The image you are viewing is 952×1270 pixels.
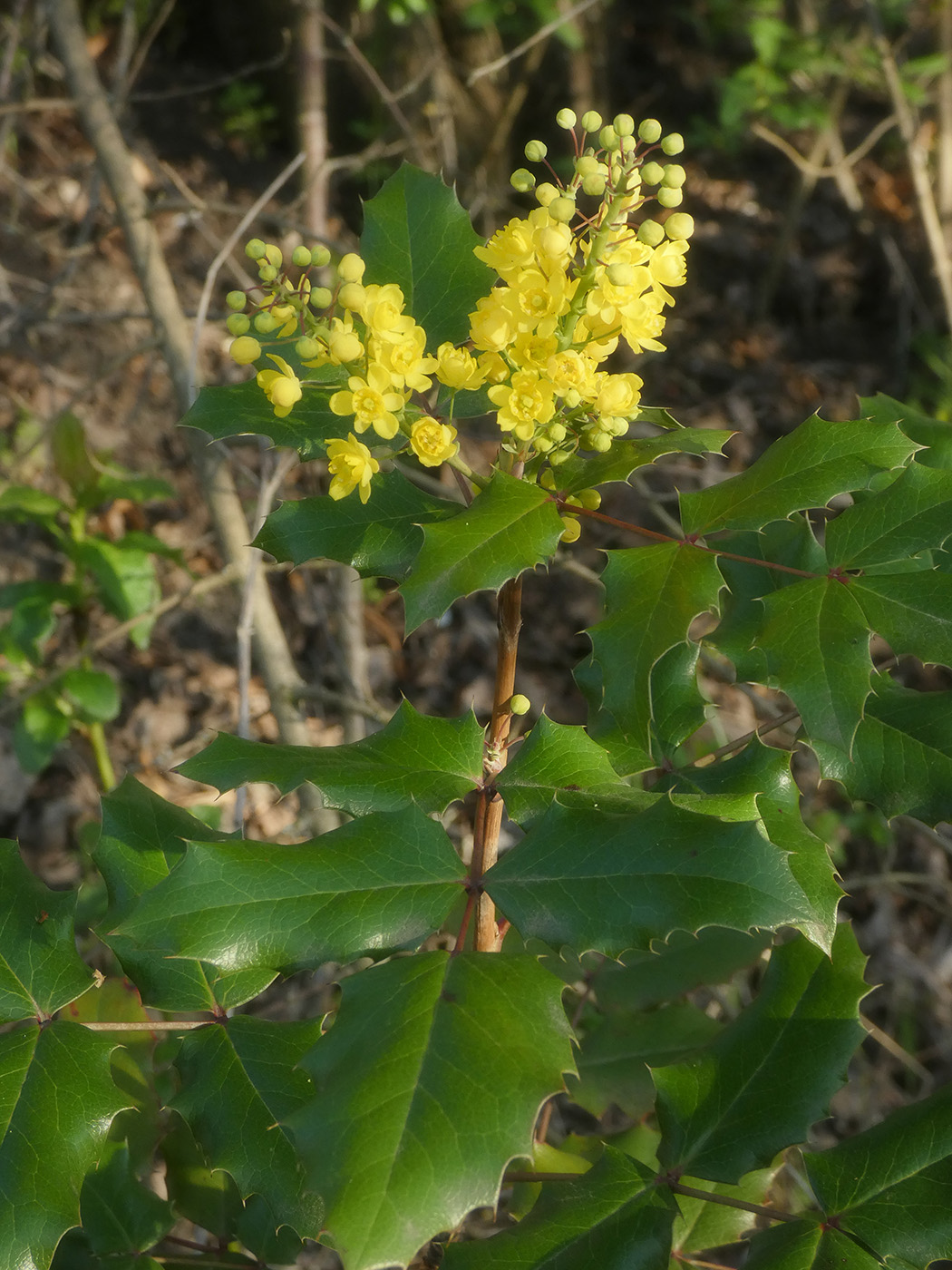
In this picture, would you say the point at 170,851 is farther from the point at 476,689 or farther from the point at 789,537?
the point at 476,689

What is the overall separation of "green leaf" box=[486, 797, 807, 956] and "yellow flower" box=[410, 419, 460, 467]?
1.30 feet

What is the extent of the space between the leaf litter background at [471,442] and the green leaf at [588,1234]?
1267 millimetres

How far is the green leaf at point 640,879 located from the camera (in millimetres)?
910

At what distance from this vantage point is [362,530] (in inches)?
48.0

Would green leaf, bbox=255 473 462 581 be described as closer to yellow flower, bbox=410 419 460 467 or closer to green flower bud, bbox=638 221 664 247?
yellow flower, bbox=410 419 460 467

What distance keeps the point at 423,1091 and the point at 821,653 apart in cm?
61

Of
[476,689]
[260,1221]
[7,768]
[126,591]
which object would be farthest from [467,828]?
[260,1221]

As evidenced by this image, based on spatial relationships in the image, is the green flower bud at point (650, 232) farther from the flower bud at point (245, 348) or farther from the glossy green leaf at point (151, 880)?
the glossy green leaf at point (151, 880)

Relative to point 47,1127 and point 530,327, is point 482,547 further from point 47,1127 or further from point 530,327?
point 47,1127

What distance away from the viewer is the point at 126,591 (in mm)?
2287

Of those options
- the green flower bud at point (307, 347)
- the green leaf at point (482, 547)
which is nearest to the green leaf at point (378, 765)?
the green leaf at point (482, 547)

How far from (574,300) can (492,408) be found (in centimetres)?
15

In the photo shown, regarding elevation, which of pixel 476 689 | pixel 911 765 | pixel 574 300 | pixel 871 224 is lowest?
pixel 476 689

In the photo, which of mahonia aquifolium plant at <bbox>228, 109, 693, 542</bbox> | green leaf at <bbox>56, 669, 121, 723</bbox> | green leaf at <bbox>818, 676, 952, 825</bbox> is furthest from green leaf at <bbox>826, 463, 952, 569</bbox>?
green leaf at <bbox>56, 669, 121, 723</bbox>
